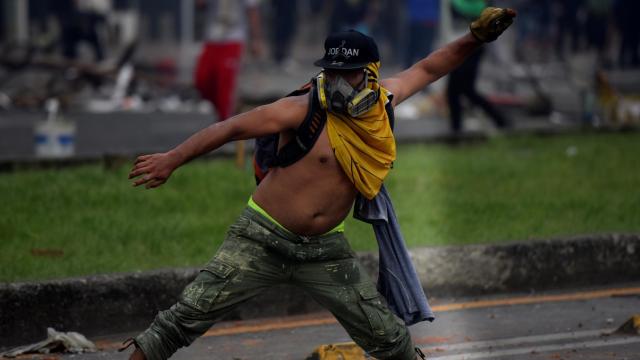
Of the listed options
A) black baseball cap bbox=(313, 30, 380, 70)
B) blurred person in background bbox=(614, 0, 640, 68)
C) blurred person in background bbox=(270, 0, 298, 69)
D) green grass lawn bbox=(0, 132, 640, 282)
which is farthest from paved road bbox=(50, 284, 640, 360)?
blurred person in background bbox=(270, 0, 298, 69)

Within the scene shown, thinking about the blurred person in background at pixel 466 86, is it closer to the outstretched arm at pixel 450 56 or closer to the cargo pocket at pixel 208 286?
the outstretched arm at pixel 450 56

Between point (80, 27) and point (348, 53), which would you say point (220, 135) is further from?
point (80, 27)

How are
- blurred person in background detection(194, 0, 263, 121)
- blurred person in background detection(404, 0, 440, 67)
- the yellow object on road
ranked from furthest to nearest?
blurred person in background detection(404, 0, 440, 67) → blurred person in background detection(194, 0, 263, 121) → the yellow object on road

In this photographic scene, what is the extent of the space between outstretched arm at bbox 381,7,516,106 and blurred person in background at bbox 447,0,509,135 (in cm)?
881

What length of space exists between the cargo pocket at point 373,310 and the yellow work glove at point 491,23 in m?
1.20

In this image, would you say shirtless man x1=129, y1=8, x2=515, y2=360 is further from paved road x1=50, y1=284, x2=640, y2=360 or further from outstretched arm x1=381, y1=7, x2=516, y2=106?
paved road x1=50, y1=284, x2=640, y2=360

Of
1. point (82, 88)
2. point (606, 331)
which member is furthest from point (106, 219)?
point (82, 88)

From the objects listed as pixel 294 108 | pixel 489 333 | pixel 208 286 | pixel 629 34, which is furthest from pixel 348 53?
pixel 629 34

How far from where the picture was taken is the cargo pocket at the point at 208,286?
562 centimetres

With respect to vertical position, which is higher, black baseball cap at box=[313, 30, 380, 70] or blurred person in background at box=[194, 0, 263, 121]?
black baseball cap at box=[313, 30, 380, 70]

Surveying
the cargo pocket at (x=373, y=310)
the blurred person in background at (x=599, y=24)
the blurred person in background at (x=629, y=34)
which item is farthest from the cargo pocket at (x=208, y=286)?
the blurred person in background at (x=599, y=24)

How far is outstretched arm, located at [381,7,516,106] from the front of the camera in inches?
236

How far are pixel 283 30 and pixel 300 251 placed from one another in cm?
2037

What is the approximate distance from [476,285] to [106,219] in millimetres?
2495
